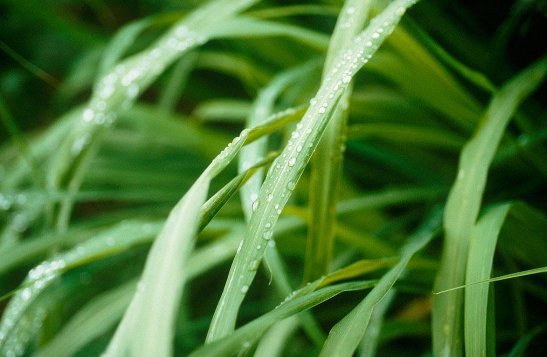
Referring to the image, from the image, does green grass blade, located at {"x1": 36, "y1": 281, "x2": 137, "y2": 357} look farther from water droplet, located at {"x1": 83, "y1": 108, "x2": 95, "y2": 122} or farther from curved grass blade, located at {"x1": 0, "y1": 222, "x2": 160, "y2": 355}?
water droplet, located at {"x1": 83, "y1": 108, "x2": 95, "y2": 122}

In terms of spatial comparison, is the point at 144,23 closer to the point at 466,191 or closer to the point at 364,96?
the point at 364,96

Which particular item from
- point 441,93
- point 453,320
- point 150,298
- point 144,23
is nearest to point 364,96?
point 441,93

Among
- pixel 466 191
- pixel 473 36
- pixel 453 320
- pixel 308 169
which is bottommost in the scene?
pixel 453 320

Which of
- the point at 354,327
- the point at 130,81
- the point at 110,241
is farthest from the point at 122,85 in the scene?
the point at 354,327

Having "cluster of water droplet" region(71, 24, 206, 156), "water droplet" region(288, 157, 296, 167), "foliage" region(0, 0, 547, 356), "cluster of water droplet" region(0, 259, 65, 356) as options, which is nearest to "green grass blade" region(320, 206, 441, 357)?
"foliage" region(0, 0, 547, 356)

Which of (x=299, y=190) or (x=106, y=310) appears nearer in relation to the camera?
(x=106, y=310)

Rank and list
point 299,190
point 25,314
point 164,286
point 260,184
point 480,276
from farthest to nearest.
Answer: point 299,190, point 25,314, point 260,184, point 480,276, point 164,286

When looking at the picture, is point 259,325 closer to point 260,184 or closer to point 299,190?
point 260,184

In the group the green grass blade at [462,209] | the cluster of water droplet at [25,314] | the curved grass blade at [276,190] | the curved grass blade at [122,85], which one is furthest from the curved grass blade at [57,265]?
the green grass blade at [462,209]
